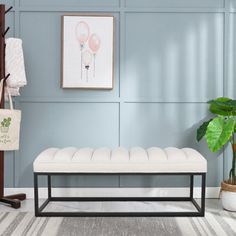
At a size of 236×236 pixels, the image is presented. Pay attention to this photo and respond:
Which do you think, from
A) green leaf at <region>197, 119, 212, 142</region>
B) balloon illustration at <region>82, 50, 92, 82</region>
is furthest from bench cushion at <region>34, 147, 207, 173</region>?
balloon illustration at <region>82, 50, 92, 82</region>

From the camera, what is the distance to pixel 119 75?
11.3 ft

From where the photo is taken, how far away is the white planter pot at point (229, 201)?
119 inches

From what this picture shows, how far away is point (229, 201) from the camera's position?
304cm

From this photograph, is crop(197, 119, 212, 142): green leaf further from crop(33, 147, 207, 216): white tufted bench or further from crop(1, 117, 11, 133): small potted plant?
crop(1, 117, 11, 133): small potted plant

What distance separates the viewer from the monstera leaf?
3027mm

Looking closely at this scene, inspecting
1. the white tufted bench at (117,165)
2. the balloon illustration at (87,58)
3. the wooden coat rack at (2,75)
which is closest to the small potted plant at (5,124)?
the wooden coat rack at (2,75)

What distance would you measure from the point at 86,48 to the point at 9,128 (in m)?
0.98

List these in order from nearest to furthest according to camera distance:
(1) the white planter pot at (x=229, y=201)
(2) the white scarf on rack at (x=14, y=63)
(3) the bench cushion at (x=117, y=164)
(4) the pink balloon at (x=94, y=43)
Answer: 1. (3) the bench cushion at (x=117, y=164)
2. (1) the white planter pot at (x=229, y=201)
3. (2) the white scarf on rack at (x=14, y=63)
4. (4) the pink balloon at (x=94, y=43)

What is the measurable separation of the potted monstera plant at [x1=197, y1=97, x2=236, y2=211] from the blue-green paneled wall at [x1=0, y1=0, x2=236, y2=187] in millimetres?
261

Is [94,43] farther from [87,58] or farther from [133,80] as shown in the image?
[133,80]

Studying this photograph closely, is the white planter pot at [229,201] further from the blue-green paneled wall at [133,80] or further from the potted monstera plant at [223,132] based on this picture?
the blue-green paneled wall at [133,80]

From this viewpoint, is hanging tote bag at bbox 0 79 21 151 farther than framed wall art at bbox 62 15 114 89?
No

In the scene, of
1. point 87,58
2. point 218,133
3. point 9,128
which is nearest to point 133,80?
point 87,58

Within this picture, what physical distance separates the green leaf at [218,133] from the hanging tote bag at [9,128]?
152 centimetres
